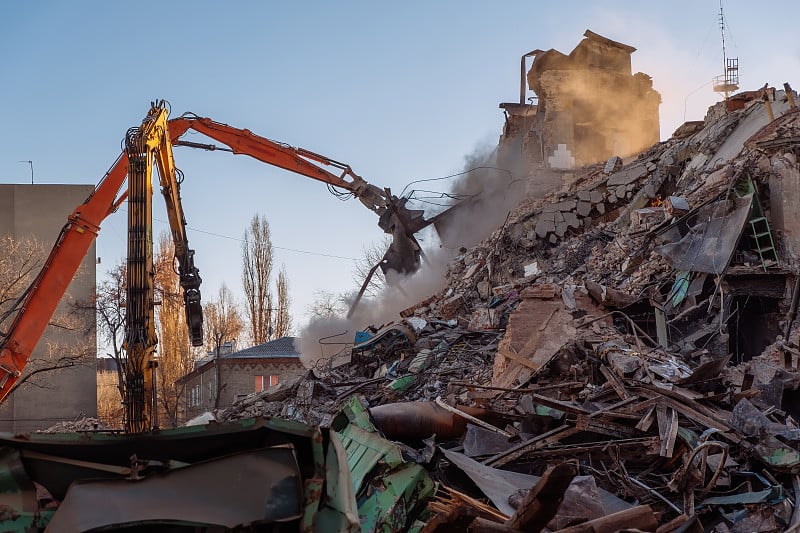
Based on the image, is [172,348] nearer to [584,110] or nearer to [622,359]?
[584,110]

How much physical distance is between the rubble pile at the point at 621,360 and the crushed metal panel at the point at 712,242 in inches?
1.2

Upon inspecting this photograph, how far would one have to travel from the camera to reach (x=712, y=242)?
14688 millimetres

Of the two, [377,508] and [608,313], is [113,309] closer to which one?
[608,313]

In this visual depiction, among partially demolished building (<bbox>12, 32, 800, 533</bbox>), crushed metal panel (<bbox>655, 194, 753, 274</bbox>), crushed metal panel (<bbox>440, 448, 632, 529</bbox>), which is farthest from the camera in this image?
crushed metal panel (<bbox>655, 194, 753, 274</bbox>)

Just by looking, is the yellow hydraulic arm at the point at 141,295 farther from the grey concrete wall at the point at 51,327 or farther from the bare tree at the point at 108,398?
the bare tree at the point at 108,398

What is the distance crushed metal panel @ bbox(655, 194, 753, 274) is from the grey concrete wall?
2158cm

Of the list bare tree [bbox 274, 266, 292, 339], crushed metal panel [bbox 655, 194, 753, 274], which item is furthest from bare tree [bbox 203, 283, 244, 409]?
crushed metal panel [bbox 655, 194, 753, 274]

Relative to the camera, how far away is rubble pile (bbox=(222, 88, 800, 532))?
6.33m

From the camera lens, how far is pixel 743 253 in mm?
14602

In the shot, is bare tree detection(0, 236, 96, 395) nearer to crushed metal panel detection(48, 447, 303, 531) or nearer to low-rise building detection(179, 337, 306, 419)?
low-rise building detection(179, 337, 306, 419)

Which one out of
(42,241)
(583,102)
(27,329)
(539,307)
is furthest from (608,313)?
(42,241)

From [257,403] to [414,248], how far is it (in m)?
8.37

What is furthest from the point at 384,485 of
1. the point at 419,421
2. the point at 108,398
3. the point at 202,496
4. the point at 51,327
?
the point at 108,398

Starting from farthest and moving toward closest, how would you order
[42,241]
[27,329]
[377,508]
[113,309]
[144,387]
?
[42,241] < [113,309] < [27,329] < [144,387] < [377,508]
